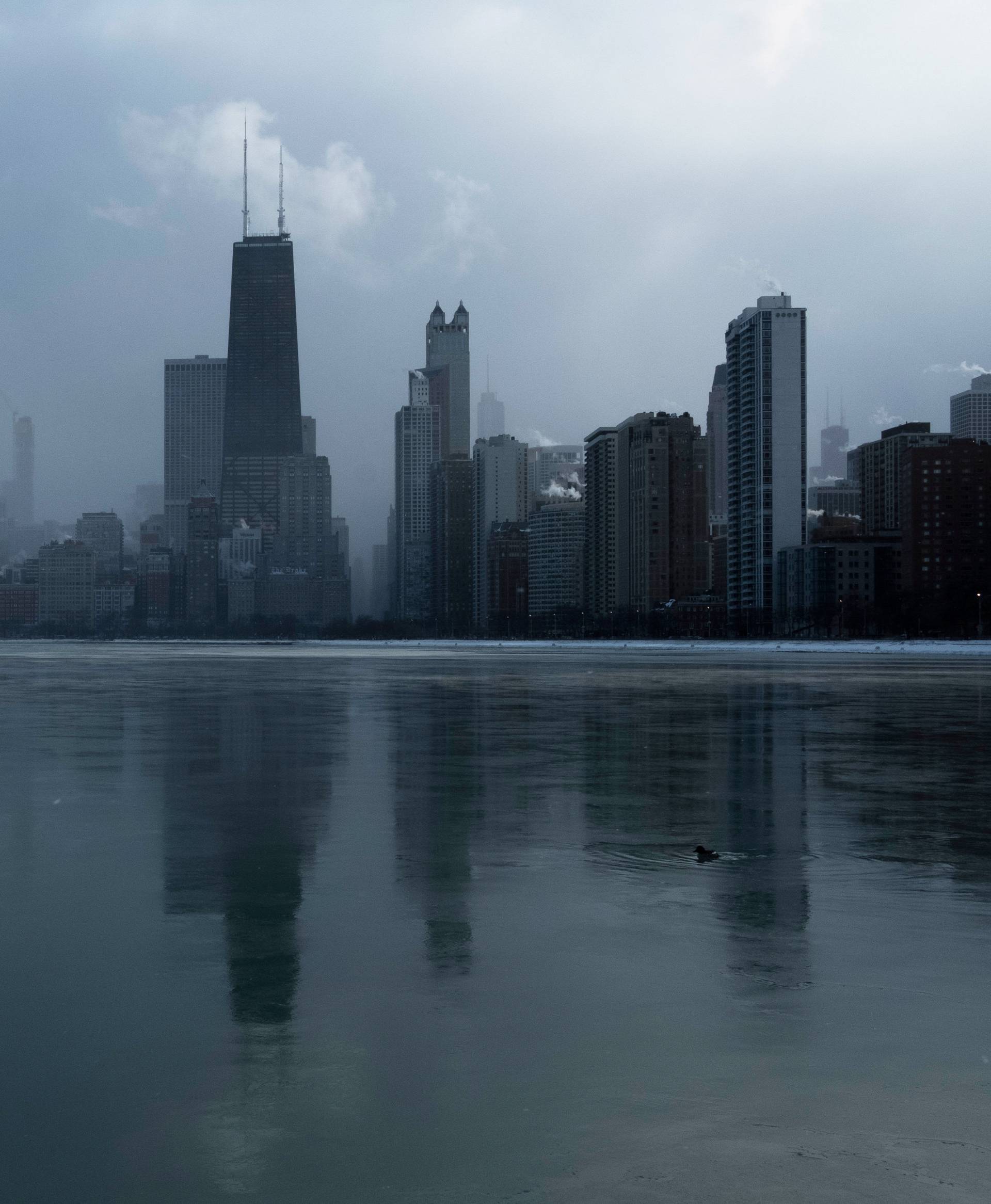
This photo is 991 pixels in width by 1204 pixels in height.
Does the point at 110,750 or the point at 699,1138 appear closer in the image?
the point at 699,1138

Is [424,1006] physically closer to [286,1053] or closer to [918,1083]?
[286,1053]

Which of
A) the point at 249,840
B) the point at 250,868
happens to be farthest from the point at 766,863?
the point at 249,840

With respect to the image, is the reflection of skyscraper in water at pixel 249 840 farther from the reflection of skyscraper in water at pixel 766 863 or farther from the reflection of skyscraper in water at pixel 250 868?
the reflection of skyscraper in water at pixel 766 863

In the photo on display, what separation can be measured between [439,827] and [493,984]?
18.8ft

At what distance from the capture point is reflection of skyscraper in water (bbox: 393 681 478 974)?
27.6 feet

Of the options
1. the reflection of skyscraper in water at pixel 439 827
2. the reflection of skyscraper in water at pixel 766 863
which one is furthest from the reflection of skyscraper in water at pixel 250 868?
the reflection of skyscraper in water at pixel 766 863

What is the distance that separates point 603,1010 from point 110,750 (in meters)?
15.4

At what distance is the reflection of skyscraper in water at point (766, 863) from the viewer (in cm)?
780

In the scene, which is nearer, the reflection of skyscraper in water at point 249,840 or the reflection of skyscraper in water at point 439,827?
the reflection of skyscraper in water at point 249,840

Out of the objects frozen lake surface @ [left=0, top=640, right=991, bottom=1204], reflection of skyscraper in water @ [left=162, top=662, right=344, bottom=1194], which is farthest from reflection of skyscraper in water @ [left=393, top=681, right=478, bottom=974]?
reflection of skyscraper in water @ [left=162, top=662, right=344, bottom=1194]

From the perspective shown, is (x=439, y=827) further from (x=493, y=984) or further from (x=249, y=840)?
(x=493, y=984)

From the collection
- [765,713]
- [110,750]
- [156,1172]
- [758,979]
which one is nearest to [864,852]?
[758,979]

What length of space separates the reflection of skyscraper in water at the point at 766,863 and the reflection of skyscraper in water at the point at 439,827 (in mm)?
1841

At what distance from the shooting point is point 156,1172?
15.7 feet
